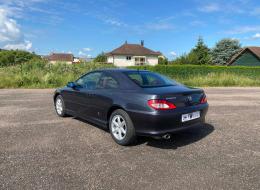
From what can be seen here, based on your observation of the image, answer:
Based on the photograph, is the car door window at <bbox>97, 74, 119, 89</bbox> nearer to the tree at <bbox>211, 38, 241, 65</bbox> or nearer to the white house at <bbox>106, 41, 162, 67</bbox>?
the white house at <bbox>106, 41, 162, 67</bbox>

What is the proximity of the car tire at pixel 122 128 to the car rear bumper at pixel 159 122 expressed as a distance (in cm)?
11

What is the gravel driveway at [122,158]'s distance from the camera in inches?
133

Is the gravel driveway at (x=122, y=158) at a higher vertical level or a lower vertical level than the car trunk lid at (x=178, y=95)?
lower

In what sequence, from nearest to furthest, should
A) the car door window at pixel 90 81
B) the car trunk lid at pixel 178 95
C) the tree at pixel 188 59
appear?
the car trunk lid at pixel 178 95
the car door window at pixel 90 81
the tree at pixel 188 59

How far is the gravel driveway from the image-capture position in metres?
3.38

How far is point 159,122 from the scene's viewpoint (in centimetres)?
424

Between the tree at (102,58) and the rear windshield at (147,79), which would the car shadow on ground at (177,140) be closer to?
the rear windshield at (147,79)

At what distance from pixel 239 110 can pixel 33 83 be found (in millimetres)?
13185

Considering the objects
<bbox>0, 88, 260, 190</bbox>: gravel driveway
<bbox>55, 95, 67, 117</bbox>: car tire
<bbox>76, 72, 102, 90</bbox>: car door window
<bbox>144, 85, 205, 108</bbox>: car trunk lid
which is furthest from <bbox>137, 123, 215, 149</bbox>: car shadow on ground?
<bbox>55, 95, 67, 117</bbox>: car tire

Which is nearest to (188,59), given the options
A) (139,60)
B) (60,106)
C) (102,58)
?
(139,60)

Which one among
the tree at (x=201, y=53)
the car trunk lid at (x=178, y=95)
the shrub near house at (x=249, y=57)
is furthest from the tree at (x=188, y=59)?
the car trunk lid at (x=178, y=95)

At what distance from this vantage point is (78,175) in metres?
3.57

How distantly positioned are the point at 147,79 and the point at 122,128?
1202 mm

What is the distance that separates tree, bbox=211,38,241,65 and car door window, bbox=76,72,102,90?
171ft
